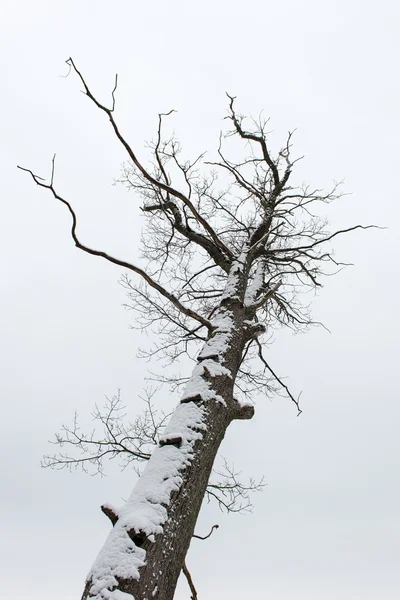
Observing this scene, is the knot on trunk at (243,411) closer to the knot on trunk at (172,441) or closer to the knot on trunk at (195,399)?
the knot on trunk at (195,399)

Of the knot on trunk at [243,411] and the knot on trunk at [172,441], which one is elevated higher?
the knot on trunk at [243,411]

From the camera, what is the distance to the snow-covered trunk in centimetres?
162

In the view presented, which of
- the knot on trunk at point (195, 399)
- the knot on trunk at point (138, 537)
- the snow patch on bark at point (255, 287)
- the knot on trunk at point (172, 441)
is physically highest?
the snow patch on bark at point (255, 287)

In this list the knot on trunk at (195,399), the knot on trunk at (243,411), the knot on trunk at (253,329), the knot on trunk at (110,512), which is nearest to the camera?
the knot on trunk at (110,512)

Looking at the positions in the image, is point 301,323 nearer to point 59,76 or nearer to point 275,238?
point 275,238

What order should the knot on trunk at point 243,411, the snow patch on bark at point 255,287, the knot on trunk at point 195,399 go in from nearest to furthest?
the knot on trunk at point 195,399 < the knot on trunk at point 243,411 < the snow patch on bark at point 255,287

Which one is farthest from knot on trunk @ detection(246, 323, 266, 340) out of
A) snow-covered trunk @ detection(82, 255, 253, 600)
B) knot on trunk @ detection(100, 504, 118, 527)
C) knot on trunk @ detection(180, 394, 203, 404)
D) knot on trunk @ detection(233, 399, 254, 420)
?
knot on trunk @ detection(100, 504, 118, 527)

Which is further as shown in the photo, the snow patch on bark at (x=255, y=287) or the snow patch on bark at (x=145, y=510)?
the snow patch on bark at (x=255, y=287)

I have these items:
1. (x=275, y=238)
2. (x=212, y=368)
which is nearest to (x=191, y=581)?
(x=212, y=368)

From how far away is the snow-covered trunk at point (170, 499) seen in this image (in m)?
1.62

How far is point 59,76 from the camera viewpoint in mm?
3309

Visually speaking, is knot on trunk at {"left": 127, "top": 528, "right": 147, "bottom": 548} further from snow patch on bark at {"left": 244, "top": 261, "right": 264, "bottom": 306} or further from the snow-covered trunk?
snow patch on bark at {"left": 244, "top": 261, "right": 264, "bottom": 306}

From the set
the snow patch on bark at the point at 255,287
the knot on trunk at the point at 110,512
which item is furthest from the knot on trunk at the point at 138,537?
the snow patch on bark at the point at 255,287

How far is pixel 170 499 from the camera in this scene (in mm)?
1961
